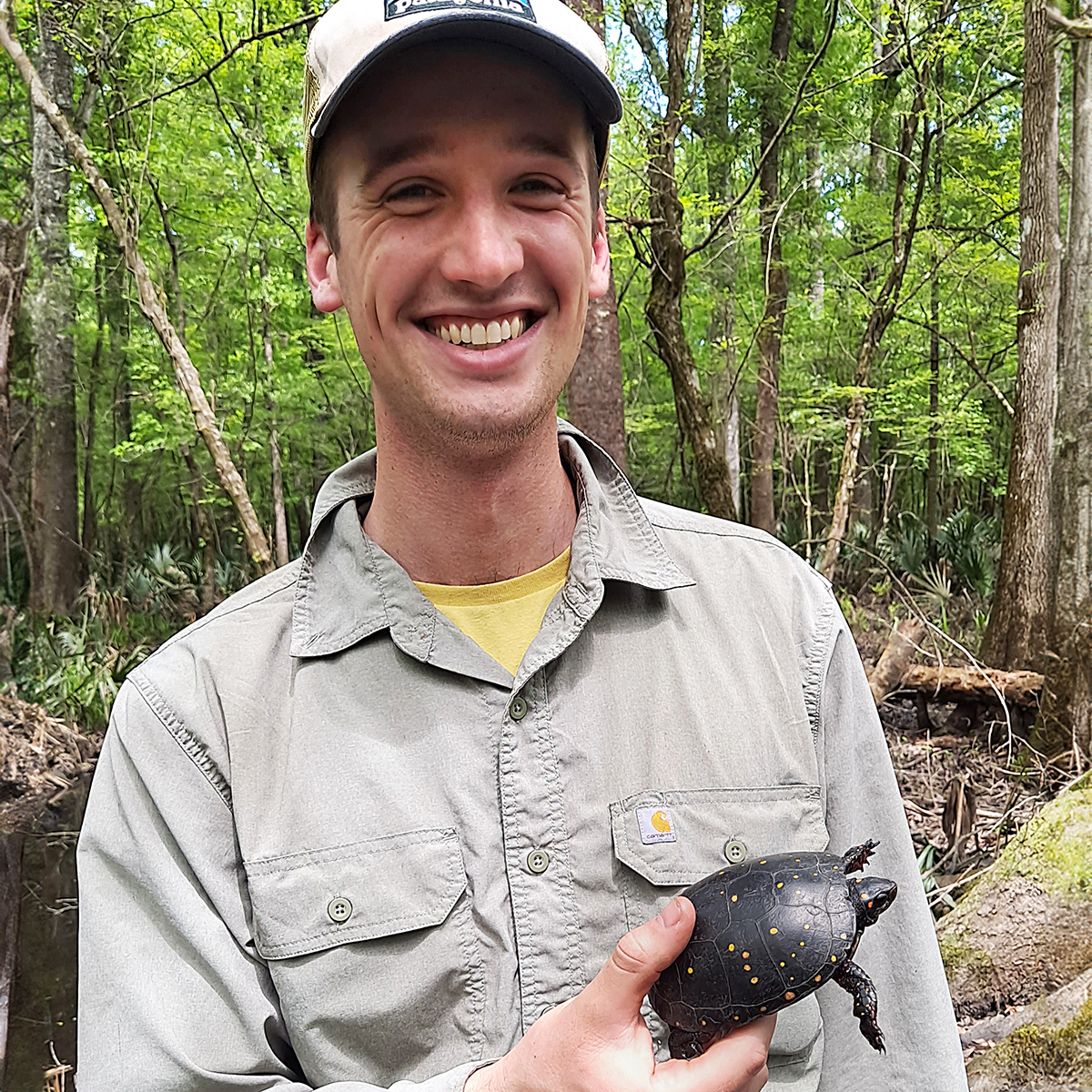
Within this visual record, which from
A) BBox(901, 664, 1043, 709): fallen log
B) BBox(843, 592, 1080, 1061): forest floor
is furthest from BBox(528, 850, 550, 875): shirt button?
BBox(901, 664, 1043, 709): fallen log

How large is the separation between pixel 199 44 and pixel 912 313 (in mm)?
12765

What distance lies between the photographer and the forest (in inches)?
246

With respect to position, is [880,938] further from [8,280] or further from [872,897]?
[8,280]

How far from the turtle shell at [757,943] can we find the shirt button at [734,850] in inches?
3.7

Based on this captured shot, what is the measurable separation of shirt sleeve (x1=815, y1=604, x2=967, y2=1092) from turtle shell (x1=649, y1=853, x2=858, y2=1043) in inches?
8.2

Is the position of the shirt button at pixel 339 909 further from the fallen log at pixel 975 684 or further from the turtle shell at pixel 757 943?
the fallen log at pixel 975 684

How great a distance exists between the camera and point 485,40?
1456 mm

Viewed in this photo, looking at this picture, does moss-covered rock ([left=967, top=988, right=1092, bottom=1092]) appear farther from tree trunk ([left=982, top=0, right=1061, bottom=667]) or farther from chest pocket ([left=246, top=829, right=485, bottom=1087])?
tree trunk ([left=982, top=0, right=1061, bottom=667])

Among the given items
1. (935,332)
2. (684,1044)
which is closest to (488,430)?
(684,1044)

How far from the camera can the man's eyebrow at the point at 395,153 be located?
1.48 meters

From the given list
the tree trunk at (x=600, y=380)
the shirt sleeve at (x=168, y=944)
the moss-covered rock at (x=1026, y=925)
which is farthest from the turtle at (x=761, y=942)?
the tree trunk at (x=600, y=380)

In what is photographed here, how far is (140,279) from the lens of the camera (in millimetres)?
7254

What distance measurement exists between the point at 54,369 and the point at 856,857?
14.4 metres

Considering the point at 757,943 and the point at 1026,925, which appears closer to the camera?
the point at 757,943
